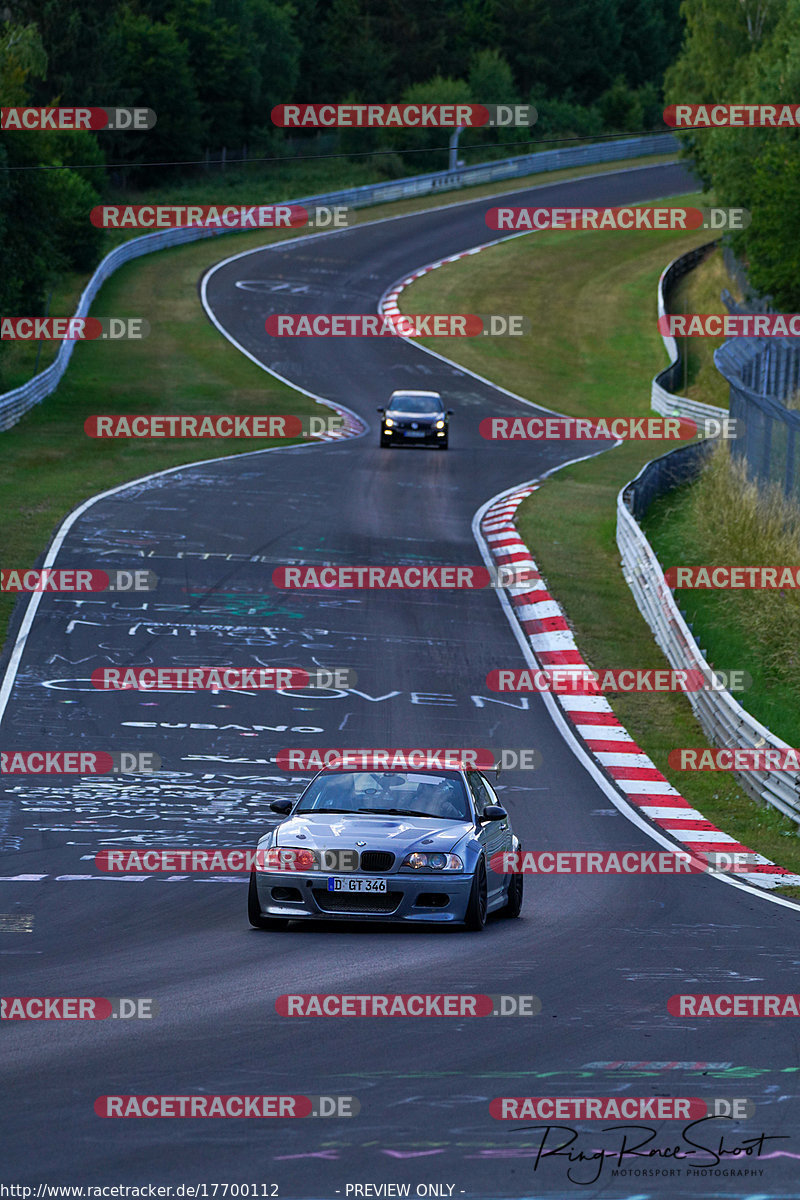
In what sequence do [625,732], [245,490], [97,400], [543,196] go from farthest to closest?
[543,196] < [97,400] < [245,490] < [625,732]

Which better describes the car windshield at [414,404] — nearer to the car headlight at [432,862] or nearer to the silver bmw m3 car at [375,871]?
the silver bmw m3 car at [375,871]

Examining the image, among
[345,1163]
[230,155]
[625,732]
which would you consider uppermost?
[230,155]

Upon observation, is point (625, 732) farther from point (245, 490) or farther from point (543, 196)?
point (543, 196)

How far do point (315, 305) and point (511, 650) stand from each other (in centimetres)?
4023

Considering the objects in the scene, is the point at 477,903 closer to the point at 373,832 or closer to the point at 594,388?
the point at 373,832

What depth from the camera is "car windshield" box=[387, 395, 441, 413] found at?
4366cm

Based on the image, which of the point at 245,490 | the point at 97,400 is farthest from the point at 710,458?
the point at 97,400

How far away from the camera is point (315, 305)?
62.7 metres

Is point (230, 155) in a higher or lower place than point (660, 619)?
higher

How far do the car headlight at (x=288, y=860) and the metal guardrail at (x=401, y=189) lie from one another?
3493 centimetres

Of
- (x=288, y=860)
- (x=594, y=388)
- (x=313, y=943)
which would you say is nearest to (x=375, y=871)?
(x=288, y=860)

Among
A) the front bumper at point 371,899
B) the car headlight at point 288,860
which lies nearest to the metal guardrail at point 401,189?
the car headlight at point 288,860

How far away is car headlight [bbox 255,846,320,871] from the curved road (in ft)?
1.52

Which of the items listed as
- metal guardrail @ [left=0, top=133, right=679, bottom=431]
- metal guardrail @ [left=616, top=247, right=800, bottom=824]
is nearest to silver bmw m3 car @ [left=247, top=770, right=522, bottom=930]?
metal guardrail @ [left=616, top=247, right=800, bottom=824]
